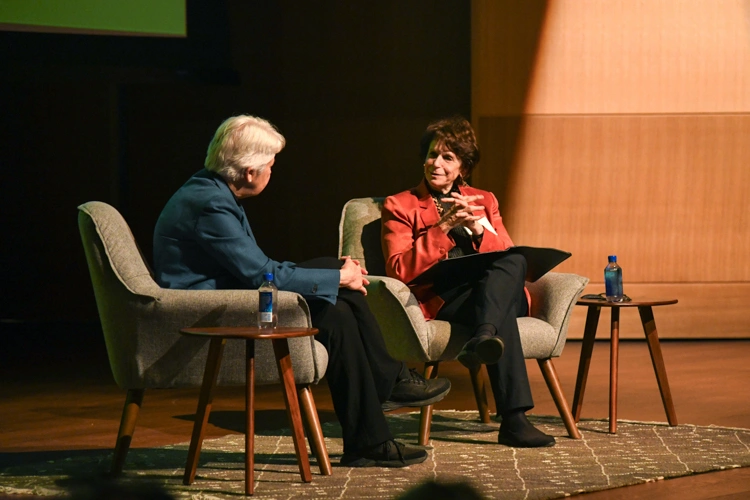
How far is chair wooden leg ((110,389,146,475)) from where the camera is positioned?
287cm

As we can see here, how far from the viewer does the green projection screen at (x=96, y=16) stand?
5.80m

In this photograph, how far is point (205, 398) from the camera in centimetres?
282

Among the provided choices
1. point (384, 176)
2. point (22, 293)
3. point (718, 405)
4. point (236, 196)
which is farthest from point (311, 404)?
point (22, 293)

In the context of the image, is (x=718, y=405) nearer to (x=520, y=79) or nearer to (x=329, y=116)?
(x=520, y=79)

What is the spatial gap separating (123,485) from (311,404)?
2.31 meters

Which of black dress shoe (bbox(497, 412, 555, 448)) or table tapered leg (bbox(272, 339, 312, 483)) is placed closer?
table tapered leg (bbox(272, 339, 312, 483))

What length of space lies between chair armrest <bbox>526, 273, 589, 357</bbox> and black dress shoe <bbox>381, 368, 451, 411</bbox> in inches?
21.3

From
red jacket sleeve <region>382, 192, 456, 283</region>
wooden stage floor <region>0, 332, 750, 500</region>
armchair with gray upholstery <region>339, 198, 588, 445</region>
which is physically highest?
red jacket sleeve <region>382, 192, 456, 283</region>

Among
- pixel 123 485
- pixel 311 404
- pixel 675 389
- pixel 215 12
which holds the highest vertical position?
pixel 215 12

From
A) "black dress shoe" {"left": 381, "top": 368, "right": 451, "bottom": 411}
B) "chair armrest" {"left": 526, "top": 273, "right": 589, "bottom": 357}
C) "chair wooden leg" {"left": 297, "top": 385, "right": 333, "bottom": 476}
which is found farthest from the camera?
"chair armrest" {"left": 526, "top": 273, "right": 589, "bottom": 357}

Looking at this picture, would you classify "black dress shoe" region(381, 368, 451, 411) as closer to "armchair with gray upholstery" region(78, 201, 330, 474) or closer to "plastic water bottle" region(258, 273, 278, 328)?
"armchair with gray upholstery" region(78, 201, 330, 474)

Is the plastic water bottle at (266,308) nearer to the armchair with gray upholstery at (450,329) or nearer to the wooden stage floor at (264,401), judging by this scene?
the armchair with gray upholstery at (450,329)

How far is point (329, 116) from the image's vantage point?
25.7 ft

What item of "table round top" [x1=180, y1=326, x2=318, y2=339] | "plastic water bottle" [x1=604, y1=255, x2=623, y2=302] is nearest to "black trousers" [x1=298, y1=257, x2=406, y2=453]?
"table round top" [x1=180, y1=326, x2=318, y2=339]
